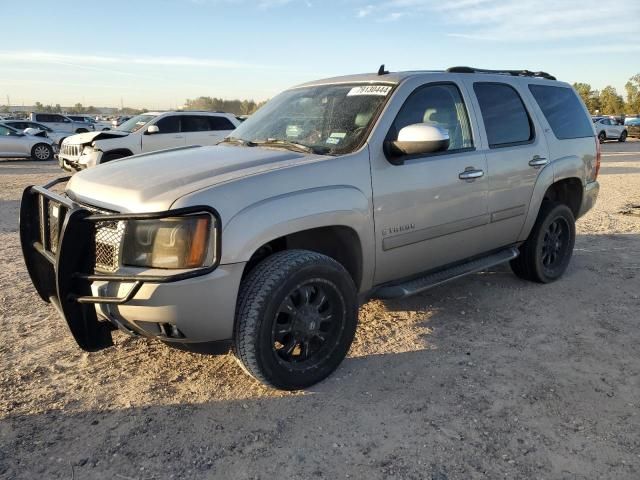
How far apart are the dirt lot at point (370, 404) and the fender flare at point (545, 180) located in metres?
0.72

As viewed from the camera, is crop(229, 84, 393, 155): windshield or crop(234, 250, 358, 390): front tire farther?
crop(229, 84, 393, 155): windshield

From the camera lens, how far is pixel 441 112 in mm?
3986

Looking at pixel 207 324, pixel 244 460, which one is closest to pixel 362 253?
pixel 207 324

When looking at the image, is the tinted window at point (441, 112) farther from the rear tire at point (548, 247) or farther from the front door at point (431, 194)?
the rear tire at point (548, 247)

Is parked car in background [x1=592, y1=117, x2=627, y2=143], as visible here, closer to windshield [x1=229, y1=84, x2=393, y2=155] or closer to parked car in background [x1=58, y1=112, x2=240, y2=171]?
parked car in background [x1=58, y1=112, x2=240, y2=171]

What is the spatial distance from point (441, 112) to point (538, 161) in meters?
1.20

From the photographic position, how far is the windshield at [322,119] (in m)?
3.54

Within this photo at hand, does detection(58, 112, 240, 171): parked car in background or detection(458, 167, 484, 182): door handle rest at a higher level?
detection(58, 112, 240, 171): parked car in background

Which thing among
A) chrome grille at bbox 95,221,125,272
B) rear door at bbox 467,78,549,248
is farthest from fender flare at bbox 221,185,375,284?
rear door at bbox 467,78,549,248

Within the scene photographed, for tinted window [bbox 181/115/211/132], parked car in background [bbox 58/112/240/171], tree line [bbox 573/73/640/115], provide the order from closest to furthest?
parked car in background [bbox 58/112/240/171] < tinted window [bbox 181/115/211/132] < tree line [bbox 573/73/640/115]

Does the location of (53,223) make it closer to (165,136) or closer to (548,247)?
(548,247)

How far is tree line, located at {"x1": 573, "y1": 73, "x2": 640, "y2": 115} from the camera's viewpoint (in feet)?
190

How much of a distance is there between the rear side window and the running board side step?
125 centimetres

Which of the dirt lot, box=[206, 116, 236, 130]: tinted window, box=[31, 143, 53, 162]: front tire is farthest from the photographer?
box=[31, 143, 53, 162]: front tire
